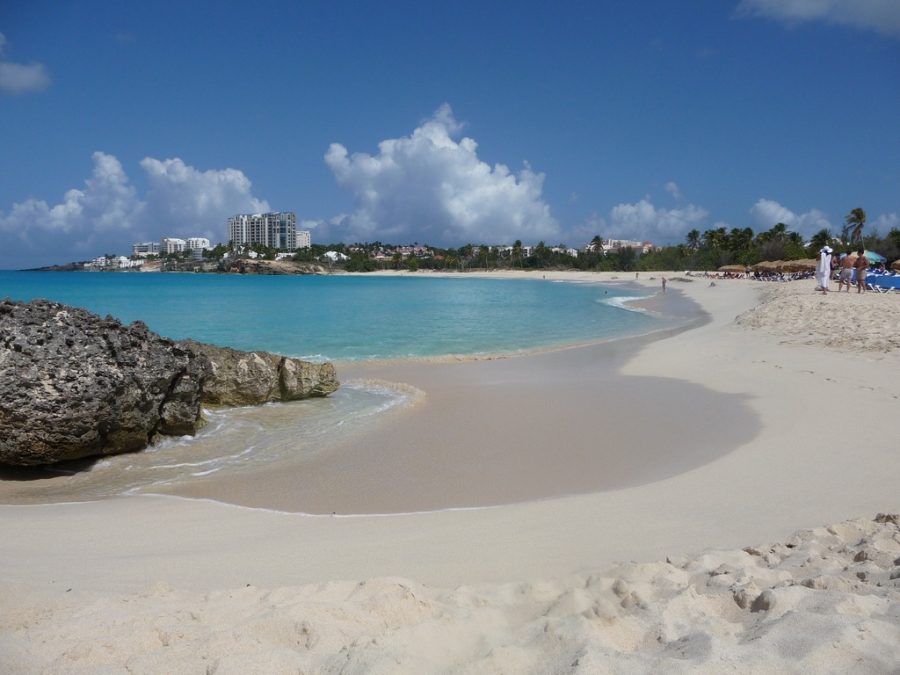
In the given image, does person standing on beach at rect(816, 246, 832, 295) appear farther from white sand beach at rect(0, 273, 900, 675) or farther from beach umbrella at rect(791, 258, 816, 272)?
beach umbrella at rect(791, 258, 816, 272)

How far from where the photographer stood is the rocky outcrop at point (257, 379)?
30.2 feet

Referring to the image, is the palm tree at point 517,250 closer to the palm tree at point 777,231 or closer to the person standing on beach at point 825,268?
the palm tree at point 777,231

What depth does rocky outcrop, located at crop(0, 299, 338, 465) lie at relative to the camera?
5.81m

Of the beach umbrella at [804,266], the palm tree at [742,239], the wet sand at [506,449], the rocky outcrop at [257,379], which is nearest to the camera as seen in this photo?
the wet sand at [506,449]

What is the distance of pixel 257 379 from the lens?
31.1 feet

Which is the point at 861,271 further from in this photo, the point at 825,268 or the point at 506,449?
the point at 506,449

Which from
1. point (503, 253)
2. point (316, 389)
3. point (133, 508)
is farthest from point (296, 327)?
point (503, 253)

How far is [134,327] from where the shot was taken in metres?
7.20

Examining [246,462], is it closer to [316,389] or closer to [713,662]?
[316,389]

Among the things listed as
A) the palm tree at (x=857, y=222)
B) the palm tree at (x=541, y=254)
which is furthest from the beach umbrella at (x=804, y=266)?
the palm tree at (x=541, y=254)

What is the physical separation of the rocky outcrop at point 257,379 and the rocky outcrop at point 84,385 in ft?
4.33

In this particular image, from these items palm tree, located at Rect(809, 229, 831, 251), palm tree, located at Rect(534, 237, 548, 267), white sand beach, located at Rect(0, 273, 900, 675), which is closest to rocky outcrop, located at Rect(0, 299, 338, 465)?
white sand beach, located at Rect(0, 273, 900, 675)

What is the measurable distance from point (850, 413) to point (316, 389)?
7.86m

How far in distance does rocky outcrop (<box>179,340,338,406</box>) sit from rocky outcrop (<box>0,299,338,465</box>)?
132 centimetres
